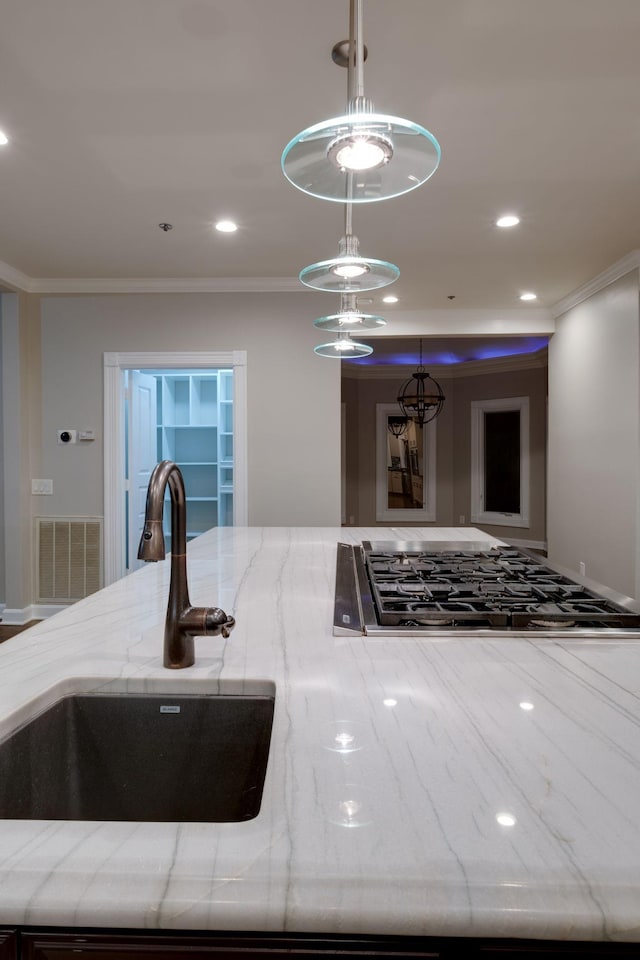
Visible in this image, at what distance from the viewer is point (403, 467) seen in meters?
8.80

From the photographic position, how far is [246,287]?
4.61 meters

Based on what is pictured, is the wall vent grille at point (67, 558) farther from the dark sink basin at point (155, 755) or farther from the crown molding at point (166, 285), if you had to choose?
the dark sink basin at point (155, 755)

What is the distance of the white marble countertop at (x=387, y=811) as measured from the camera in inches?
19.0

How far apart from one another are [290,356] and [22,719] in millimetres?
4003

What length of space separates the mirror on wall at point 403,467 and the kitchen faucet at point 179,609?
25.6ft

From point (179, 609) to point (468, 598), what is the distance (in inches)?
28.4

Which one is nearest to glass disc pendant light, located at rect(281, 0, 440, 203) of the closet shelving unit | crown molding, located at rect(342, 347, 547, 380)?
the closet shelving unit

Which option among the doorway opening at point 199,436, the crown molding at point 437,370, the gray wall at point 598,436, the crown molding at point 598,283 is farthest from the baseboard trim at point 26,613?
the crown molding at point 437,370

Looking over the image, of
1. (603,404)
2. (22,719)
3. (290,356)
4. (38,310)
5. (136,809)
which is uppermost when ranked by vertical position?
(38,310)

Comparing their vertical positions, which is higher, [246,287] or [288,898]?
[246,287]

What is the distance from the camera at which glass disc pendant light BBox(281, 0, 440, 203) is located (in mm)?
1084

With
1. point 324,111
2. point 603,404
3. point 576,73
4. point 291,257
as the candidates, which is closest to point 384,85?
point 324,111

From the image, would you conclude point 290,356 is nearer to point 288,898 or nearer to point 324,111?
point 324,111

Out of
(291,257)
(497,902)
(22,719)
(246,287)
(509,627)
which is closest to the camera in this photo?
(497,902)
